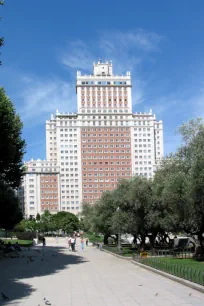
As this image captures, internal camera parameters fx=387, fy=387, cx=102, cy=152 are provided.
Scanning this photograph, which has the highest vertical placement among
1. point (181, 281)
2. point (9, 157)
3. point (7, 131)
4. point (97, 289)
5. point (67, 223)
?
point (7, 131)

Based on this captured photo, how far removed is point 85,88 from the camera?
154875mm

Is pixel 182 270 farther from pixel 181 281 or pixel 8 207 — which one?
pixel 8 207

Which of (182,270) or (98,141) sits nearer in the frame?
(182,270)

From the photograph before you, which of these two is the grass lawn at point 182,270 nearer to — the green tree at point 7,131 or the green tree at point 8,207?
the green tree at point 7,131

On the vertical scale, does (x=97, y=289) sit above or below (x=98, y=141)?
below

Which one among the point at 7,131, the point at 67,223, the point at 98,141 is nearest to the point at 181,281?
the point at 7,131

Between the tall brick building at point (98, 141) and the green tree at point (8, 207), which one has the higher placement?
the tall brick building at point (98, 141)

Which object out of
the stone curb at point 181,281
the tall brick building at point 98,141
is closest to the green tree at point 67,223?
the tall brick building at point 98,141

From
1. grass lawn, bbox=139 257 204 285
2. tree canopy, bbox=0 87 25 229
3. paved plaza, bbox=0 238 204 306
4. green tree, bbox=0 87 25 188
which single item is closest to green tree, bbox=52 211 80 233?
tree canopy, bbox=0 87 25 229

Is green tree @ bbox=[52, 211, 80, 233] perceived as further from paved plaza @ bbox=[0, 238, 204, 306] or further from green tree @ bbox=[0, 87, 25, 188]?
paved plaza @ bbox=[0, 238, 204, 306]

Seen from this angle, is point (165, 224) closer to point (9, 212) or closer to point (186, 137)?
point (186, 137)

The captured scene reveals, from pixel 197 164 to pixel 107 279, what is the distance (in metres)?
8.21

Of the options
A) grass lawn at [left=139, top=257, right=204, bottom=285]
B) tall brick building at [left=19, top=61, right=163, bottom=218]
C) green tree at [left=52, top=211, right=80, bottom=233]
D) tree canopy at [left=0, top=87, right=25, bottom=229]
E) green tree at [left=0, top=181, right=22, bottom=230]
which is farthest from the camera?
tall brick building at [left=19, top=61, right=163, bottom=218]

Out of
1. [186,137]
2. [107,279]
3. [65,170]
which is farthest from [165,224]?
[65,170]
